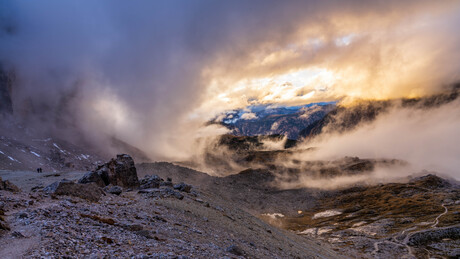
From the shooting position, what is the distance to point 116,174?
151 ft

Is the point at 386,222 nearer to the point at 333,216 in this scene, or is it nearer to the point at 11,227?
the point at 333,216

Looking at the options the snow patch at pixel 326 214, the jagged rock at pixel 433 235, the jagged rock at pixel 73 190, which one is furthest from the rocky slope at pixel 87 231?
the snow patch at pixel 326 214

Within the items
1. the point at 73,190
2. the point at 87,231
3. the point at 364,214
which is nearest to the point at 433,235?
the point at 364,214

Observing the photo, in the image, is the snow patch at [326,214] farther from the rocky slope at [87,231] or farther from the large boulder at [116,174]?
the rocky slope at [87,231]

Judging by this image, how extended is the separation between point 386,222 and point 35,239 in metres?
146

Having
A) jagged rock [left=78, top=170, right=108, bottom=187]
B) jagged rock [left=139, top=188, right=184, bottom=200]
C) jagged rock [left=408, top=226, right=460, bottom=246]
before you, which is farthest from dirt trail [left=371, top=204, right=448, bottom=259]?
jagged rock [left=78, top=170, right=108, bottom=187]

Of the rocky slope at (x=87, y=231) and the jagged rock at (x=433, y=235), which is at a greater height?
the rocky slope at (x=87, y=231)

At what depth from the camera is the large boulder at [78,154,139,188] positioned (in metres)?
42.3

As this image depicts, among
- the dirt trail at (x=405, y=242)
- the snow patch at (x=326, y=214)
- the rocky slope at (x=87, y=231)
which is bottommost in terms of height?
the dirt trail at (x=405, y=242)

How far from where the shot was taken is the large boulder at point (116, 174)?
1666 inches

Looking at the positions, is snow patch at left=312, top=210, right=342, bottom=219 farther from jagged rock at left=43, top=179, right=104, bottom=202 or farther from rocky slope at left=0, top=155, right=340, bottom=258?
jagged rock at left=43, top=179, right=104, bottom=202

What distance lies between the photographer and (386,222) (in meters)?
121

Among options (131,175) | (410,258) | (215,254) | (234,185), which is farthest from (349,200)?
(215,254)

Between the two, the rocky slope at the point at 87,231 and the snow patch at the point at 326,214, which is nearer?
the rocky slope at the point at 87,231
